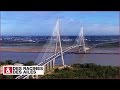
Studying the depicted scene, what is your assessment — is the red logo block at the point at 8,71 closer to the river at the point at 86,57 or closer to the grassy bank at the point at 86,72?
the river at the point at 86,57

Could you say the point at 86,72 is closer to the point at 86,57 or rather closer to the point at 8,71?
the point at 86,57

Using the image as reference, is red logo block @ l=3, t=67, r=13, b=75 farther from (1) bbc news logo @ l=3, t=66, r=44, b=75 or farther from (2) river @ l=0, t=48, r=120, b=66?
(2) river @ l=0, t=48, r=120, b=66

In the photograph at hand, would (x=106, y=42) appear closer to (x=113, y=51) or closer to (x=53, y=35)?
(x=113, y=51)

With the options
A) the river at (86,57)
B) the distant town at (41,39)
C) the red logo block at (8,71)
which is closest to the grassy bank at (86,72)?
the river at (86,57)

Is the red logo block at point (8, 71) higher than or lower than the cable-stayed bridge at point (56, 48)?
lower

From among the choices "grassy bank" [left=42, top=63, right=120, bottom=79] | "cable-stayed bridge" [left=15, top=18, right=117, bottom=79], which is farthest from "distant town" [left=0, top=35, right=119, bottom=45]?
"grassy bank" [left=42, top=63, right=120, bottom=79]
